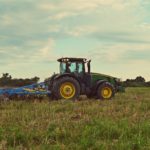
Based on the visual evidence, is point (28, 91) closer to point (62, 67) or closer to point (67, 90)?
point (67, 90)

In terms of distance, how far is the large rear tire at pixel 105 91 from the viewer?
2330 cm

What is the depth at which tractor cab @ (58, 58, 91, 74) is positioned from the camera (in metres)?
23.0

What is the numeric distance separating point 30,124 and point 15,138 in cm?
168

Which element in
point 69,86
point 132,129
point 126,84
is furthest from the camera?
point 126,84

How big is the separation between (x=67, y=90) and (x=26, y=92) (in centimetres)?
205

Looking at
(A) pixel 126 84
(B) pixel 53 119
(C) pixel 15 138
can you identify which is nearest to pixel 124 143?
(C) pixel 15 138

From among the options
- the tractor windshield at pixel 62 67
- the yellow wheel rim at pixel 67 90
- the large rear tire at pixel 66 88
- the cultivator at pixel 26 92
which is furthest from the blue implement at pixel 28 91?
the tractor windshield at pixel 62 67

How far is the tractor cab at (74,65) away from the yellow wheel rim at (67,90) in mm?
857

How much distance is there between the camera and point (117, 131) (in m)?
10.5

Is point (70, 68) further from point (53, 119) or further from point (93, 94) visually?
point (53, 119)

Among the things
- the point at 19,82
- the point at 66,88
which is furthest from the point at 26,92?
the point at 19,82

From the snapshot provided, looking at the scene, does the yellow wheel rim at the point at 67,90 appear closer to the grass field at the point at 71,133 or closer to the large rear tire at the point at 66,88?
the large rear tire at the point at 66,88

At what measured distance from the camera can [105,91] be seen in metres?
23.5

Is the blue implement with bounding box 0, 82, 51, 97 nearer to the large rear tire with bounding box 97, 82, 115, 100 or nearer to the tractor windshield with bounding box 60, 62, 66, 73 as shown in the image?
the tractor windshield with bounding box 60, 62, 66, 73
